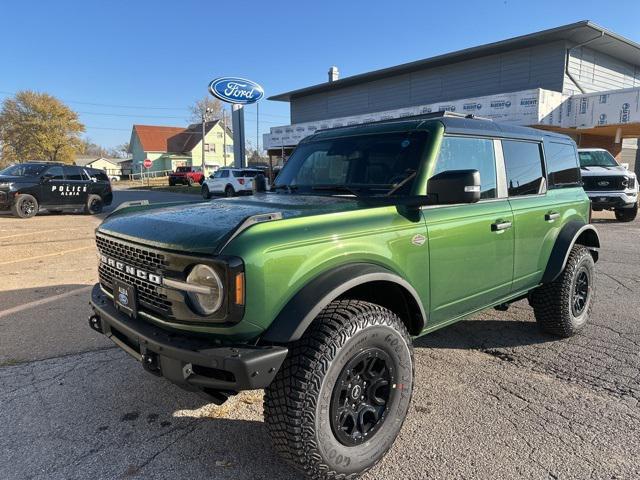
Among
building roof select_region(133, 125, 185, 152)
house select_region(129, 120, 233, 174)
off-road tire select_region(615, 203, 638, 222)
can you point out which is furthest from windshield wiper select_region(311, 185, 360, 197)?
building roof select_region(133, 125, 185, 152)

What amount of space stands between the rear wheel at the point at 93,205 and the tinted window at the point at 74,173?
72cm

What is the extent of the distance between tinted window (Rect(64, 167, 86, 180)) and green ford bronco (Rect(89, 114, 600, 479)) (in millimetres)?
13630

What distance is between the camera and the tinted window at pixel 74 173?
15.1m

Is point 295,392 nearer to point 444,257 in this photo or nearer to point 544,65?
point 444,257

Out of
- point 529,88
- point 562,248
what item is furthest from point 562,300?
point 529,88

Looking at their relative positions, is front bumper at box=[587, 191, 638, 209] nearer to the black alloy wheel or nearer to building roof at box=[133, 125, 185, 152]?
the black alloy wheel

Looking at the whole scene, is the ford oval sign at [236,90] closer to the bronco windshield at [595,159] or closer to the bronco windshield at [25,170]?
the bronco windshield at [25,170]

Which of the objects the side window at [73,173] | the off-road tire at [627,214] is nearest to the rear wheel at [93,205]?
the side window at [73,173]

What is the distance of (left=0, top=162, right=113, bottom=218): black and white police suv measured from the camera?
14062 mm

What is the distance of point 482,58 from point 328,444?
2546cm

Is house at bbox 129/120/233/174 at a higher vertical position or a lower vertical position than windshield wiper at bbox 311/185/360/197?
higher

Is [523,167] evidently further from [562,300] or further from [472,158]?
[562,300]

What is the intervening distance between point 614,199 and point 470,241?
12519mm

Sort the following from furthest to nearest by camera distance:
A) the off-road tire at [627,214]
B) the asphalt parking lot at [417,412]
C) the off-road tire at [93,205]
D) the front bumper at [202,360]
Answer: the off-road tire at [93,205] → the off-road tire at [627,214] → the asphalt parking lot at [417,412] → the front bumper at [202,360]
